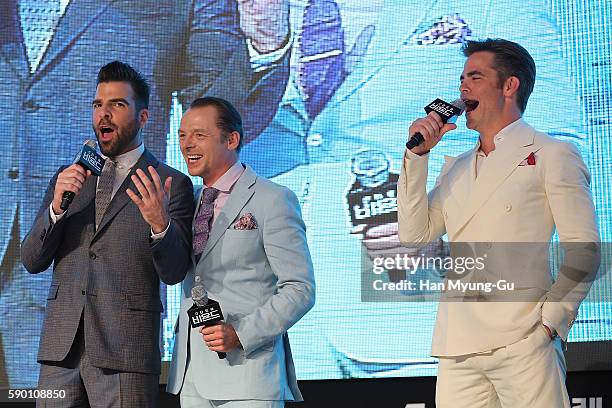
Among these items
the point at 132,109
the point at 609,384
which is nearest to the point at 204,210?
the point at 132,109

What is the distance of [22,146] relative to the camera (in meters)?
4.06

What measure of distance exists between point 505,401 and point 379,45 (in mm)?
1973

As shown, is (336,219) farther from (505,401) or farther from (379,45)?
(505,401)

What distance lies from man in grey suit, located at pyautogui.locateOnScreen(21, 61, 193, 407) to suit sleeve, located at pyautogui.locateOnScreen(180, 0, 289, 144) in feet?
3.84

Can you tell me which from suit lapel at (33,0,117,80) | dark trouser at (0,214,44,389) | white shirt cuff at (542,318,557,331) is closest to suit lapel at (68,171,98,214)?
dark trouser at (0,214,44,389)

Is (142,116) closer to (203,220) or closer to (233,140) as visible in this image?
(233,140)

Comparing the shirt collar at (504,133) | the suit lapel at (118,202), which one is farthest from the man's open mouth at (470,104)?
the suit lapel at (118,202)

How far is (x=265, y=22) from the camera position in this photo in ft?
13.8

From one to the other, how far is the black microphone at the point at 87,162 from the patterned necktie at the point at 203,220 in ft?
1.12

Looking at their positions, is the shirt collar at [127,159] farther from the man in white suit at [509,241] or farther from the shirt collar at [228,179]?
Answer: the man in white suit at [509,241]

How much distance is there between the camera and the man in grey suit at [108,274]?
9.14 feet

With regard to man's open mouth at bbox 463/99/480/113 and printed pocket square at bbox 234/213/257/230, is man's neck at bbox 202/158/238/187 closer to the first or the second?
printed pocket square at bbox 234/213/257/230

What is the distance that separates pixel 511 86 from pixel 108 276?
143cm

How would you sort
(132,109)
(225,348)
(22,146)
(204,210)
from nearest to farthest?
1. (225,348)
2. (204,210)
3. (132,109)
4. (22,146)
